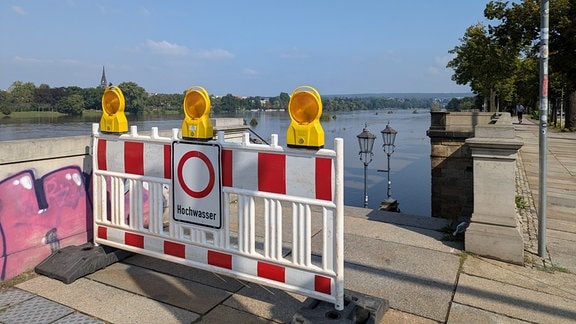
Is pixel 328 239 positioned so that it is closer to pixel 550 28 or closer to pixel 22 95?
pixel 22 95

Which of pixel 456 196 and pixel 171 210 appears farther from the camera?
pixel 456 196

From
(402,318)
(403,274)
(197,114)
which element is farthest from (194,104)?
(403,274)

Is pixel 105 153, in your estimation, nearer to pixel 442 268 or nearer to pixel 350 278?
pixel 350 278

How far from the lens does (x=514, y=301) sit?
3.59 m

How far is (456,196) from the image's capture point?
1483 cm

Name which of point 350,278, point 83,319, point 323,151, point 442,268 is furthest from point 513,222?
point 83,319

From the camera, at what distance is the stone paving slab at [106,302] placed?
320 cm

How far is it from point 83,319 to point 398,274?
2.79 m

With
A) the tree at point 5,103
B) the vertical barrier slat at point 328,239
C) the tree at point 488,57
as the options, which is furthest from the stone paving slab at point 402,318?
the tree at point 488,57

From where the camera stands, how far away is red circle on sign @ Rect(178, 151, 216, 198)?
349cm

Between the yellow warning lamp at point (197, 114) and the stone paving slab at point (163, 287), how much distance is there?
1336 mm

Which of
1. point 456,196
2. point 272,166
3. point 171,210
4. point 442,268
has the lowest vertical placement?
point 456,196

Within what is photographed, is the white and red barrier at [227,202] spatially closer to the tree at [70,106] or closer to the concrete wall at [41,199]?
the concrete wall at [41,199]

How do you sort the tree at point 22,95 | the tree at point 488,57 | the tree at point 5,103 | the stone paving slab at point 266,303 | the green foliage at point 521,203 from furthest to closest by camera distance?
the tree at point 488,57 < the green foliage at point 521,203 < the tree at point 22,95 < the tree at point 5,103 < the stone paving slab at point 266,303
